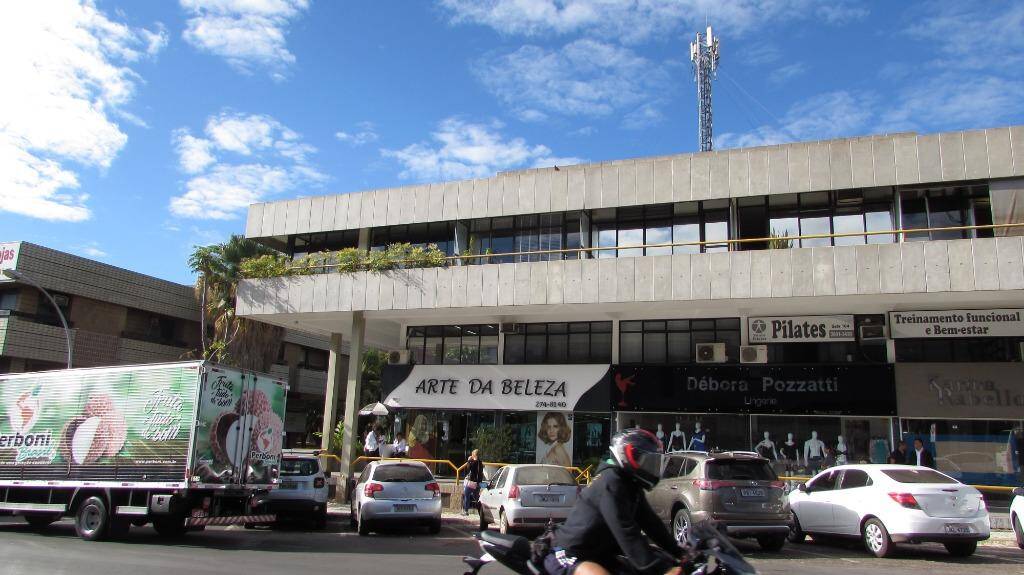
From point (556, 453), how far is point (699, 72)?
35057mm

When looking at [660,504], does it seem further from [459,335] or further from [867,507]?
[459,335]

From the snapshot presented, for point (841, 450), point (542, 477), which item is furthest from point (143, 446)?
point (841, 450)

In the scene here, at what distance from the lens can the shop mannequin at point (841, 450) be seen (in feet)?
64.3

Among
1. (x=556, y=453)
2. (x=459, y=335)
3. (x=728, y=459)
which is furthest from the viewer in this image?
(x=459, y=335)

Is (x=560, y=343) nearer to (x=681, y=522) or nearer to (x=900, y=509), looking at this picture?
(x=681, y=522)

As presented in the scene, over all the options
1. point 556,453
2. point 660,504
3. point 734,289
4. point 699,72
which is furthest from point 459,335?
point 699,72

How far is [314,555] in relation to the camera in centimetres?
1126

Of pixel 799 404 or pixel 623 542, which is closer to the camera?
pixel 623 542

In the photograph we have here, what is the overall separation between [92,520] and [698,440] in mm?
15031

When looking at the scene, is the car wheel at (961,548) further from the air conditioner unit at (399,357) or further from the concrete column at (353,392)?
the air conditioner unit at (399,357)

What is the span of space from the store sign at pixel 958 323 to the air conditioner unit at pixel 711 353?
443 centimetres

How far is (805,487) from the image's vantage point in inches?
543

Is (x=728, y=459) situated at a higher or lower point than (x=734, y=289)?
lower

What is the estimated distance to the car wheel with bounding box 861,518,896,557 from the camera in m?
11.7
